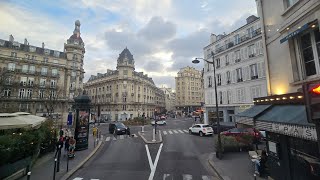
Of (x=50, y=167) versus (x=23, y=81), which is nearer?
(x=50, y=167)

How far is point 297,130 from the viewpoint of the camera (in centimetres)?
600

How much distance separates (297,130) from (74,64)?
2482 inches

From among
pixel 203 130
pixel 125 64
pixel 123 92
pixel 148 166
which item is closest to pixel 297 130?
pixel 148 166

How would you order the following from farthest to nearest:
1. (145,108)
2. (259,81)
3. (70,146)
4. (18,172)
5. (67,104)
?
(145,108)
(67,104)
(259,81)
(70,146)
(18,172)

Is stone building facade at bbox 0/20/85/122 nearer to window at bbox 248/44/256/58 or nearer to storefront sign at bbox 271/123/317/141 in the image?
window at bbox 248/44/256/58

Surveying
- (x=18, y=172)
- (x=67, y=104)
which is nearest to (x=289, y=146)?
(x=18, y=172)

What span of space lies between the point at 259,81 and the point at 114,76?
202 feet

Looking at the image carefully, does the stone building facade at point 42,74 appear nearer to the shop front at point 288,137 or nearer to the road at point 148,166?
the road at point 148,166

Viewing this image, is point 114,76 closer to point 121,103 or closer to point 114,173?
point 121,103

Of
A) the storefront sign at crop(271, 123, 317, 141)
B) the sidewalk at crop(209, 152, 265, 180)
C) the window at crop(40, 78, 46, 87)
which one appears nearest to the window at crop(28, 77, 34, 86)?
the window at crop(40, 78, 46, 87)

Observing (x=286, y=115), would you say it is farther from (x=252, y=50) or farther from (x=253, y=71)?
(x=252, y=50)

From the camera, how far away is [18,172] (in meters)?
10.0

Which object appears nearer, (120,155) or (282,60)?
(282,60)

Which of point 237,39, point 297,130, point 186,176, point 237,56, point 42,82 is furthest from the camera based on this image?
point 42,82
